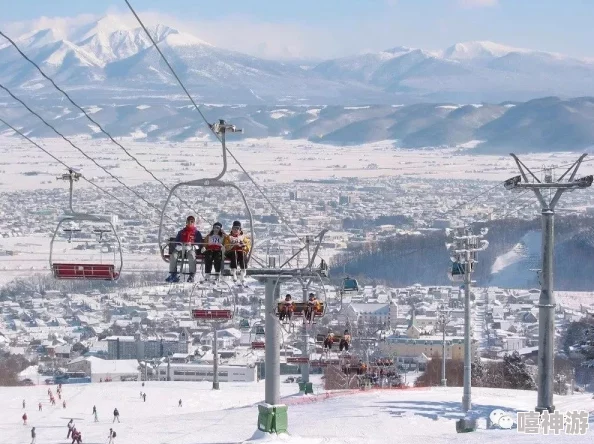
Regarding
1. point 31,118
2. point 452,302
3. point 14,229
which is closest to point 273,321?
point 452,302

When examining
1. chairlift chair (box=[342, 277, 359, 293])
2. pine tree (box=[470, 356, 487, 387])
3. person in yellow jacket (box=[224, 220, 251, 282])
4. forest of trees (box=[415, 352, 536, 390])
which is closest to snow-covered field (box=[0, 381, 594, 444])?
chairlift chair (box=[342, 277, 359, 293])

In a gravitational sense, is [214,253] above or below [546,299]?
above

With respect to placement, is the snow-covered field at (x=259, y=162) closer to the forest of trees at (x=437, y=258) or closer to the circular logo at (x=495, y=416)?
the forest of trees at (x=437, y=258)

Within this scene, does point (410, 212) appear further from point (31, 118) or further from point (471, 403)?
point (31, 118)

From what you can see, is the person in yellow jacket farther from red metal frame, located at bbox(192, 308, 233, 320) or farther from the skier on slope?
the skier on slope

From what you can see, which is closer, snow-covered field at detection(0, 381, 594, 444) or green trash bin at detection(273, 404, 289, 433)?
green trash bin at detection(273, 404, 289, 433)

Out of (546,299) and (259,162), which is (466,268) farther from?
(259,162)

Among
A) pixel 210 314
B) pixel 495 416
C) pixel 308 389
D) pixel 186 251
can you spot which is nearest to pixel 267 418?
pixel 210 314
